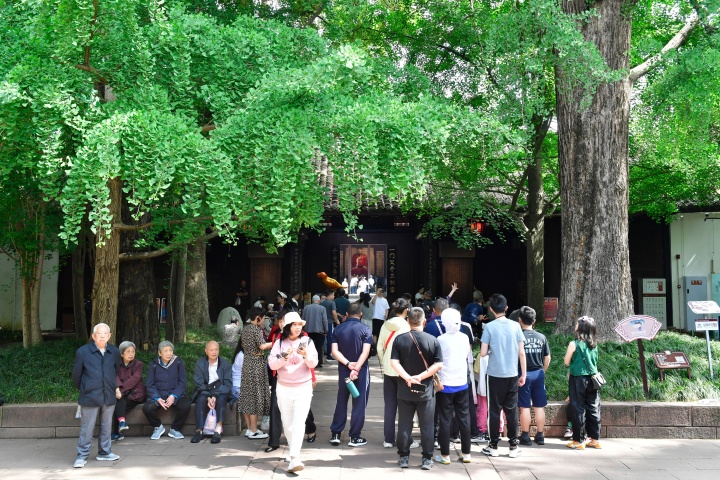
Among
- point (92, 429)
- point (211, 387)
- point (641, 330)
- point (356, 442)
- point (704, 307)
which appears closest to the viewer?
point (92, 429)

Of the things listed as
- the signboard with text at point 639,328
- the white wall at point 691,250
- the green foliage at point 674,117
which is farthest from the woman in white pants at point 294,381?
the white wall at point 691,250

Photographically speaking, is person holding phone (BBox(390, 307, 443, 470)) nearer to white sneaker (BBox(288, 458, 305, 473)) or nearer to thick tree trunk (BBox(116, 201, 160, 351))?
white sneaker (BBox(288, 458, 305, 473))

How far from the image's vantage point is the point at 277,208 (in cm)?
729

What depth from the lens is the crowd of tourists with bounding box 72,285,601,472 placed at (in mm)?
6883

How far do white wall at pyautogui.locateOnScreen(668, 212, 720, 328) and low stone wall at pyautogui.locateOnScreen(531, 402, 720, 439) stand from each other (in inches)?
478

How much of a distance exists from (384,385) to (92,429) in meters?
3.03

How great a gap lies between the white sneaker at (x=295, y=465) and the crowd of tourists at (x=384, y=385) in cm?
1

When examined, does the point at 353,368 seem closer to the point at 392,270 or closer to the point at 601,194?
the point at 601,194

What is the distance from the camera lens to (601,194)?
35.1 ft

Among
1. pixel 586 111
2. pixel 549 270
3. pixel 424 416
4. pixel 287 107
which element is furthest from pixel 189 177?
pixel 549 270

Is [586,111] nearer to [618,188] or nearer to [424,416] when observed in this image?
[618,188]

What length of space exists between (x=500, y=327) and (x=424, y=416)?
1260 mm

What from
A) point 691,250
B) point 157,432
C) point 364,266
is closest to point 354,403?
point 157,432

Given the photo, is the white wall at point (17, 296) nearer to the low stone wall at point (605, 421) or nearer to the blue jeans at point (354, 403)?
the low stone wall at point (605, 421)
